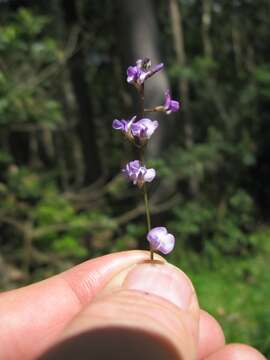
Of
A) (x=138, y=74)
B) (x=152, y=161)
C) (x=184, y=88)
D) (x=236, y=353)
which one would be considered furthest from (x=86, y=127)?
(x=138, y=74)

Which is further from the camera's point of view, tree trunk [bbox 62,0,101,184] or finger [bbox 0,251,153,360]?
tree trunk [bbox 62,0,101,184]

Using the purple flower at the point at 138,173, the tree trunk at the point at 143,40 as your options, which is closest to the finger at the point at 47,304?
the purple flower at the point at 138,173

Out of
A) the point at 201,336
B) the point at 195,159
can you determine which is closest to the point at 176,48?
the point at 195,159

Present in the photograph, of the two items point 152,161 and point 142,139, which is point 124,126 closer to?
point 142,139

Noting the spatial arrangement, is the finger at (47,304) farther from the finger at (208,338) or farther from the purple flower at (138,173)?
the finger at (208,338)

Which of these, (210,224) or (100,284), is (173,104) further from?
(210,224)

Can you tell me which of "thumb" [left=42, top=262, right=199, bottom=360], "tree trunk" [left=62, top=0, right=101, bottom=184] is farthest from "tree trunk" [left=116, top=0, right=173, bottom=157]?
"thumb" [left=42, top=262, right=199, bottom=360]

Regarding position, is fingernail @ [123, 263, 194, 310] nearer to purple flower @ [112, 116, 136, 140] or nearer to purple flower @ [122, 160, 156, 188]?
purple flower @ [122, 160, 156, 188]
